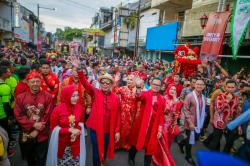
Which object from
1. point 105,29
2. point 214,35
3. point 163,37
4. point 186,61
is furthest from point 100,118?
point 105,29

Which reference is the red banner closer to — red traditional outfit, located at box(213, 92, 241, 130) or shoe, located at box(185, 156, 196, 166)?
red traditional outfit, located at box(213, 92, 241, 130)

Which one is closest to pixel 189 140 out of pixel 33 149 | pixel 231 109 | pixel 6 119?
pixel 231 109

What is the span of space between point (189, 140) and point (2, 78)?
12.7ft

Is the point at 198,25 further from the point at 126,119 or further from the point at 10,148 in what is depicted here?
the point at 10,148

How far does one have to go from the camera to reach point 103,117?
385 cm

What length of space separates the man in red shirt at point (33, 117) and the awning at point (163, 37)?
1376 cm

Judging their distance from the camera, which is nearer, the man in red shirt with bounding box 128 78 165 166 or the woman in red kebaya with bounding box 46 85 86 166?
the woman in red kebaya with bounding box 46 85 86 166

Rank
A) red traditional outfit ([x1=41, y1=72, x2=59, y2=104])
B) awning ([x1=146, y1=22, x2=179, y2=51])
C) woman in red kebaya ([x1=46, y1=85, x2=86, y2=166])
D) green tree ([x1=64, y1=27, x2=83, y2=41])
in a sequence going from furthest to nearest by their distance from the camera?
green tree ([x1=64, y1=27, x2=83, y2=41]), awning ([x1=146, y1=22, x2=179, y2=51]), red traditional outfit ([x1=41, y1=72, x2=59, y2=104]), woman in red kebaya ([x1=46, y1=85, x2=86, y2=166])

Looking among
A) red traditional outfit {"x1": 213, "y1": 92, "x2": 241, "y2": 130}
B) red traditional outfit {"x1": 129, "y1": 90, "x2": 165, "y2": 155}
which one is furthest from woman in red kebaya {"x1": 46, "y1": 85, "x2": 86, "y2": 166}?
red traditional outfit {"x1": 213, "y1": 92, "x2": 241, "y2": 130}

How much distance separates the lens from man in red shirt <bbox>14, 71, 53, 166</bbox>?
3418 millimetres

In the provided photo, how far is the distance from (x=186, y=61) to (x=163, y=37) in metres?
10.5

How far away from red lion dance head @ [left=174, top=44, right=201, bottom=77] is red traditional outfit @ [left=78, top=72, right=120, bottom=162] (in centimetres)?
483

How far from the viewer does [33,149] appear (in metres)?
3.65

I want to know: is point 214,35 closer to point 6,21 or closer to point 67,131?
point 67,131
